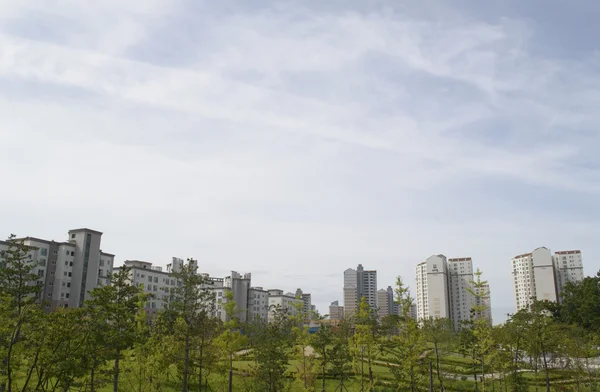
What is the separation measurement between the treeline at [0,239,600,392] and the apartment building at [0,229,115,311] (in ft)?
103

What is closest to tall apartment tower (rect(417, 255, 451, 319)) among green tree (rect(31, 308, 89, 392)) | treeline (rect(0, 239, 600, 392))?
treeline (rect(0, 239, 600, 392))

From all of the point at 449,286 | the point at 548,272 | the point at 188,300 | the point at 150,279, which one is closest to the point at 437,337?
the point at 188,300

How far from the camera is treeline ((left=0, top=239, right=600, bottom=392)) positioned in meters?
14.7

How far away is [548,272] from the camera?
363 feet

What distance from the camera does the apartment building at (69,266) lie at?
59.9 meters

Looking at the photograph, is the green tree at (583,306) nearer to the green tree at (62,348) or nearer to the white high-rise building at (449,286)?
the white high-rise building at (449,286)

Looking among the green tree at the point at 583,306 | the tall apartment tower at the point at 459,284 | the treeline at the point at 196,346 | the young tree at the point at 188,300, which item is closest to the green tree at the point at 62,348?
the treeline at the point at 196,346

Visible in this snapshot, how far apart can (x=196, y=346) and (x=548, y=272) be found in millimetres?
104478

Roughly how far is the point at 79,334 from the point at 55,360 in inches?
50.7

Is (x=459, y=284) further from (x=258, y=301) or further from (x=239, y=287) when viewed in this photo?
(x=239, y=287)

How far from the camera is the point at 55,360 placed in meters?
14.3

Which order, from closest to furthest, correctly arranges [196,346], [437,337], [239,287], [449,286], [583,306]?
[196,346] < [437,337] < [583,306] < [239,287] < [449,286]

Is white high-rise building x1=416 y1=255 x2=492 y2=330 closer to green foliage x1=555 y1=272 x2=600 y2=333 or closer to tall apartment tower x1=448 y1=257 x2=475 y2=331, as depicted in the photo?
tall apartment tower x1=448 y1=257 x2=475 y2=331

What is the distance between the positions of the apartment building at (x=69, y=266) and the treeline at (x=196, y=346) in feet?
103
